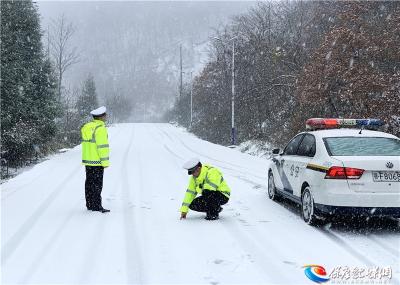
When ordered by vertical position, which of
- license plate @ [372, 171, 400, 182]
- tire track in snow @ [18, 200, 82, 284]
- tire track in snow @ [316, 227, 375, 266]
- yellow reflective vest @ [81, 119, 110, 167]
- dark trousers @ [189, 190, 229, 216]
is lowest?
tire track in snow @ [316, 227, 375, 266]

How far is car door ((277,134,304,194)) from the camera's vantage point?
871cm

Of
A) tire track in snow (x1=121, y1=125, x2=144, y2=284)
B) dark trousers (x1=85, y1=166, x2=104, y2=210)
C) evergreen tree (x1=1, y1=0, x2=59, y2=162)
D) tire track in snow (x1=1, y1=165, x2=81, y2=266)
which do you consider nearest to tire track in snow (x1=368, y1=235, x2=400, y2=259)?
tire track in snow (x1=121, y1=125, x2=144, y2=284)

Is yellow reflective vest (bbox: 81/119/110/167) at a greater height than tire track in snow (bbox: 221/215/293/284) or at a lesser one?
greater

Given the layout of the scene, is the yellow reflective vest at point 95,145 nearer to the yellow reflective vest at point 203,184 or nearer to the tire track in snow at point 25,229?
the tire track in snow at point 25,229

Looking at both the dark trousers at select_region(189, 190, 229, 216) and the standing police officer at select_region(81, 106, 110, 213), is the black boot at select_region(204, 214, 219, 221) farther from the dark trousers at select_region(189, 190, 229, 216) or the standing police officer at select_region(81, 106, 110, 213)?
the standing police officer at select_region(81, 106, 110, 213)

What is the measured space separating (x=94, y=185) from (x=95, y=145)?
29.9 inches

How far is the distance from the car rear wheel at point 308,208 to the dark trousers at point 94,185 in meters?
3.66

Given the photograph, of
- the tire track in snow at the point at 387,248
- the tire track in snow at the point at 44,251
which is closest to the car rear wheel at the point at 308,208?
the tire track in snow at the point at 387,248

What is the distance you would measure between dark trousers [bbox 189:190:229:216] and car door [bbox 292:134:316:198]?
A: 1.34 metres

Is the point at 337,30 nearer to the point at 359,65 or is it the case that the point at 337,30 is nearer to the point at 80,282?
the point at 359,65

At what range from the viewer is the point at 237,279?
200 inches

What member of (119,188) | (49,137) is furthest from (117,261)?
(49,137)

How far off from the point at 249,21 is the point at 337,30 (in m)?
18.9

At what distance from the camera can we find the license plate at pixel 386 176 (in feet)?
22.1
